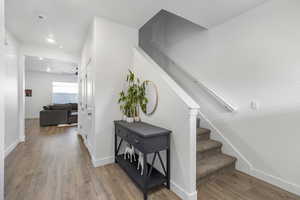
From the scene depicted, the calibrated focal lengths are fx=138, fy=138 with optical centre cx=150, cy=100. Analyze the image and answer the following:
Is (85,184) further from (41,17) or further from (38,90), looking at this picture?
(38,90)

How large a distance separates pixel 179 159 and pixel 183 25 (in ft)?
9.62

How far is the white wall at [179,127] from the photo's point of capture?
1589mm

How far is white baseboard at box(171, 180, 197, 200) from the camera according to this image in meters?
1.59

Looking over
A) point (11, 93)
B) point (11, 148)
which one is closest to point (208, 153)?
point (11, 148)

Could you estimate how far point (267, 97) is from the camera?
6.40 feet

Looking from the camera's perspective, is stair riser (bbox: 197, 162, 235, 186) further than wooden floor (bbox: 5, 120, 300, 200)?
Yes

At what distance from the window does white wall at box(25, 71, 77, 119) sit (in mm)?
200

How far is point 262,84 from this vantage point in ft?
6.55

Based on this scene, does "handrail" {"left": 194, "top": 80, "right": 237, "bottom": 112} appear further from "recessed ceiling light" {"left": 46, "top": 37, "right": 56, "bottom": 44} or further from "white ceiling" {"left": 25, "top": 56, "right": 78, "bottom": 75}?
"white ceiling" {"left": 25, "top": 56, "right": 78, "bottom": 75}

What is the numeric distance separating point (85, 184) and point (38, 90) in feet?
27.7

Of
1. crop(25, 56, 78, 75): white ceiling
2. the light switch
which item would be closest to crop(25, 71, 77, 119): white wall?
crop(25, 56, 78, 75): white ceiling

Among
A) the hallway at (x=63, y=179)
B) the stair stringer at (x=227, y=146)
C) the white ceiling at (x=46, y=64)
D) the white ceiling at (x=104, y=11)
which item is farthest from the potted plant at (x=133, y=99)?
the white ceiling at (x=46, y=64)

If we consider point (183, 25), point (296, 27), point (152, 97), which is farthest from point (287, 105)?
point (183, 25)

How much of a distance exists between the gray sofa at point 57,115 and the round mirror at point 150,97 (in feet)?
17.1
